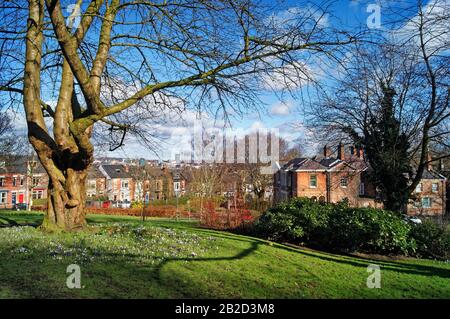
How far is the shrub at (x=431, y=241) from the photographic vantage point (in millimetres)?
11312

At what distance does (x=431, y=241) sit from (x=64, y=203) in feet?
35.1

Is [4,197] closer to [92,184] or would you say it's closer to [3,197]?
[3,197]

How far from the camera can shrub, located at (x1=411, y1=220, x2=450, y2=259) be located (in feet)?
37.1

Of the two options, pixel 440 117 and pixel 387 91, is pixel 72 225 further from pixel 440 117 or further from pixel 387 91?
pixel 387 91

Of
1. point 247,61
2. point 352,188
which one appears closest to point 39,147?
point 247,61

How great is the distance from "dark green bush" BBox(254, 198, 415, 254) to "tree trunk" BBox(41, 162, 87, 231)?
6032mm

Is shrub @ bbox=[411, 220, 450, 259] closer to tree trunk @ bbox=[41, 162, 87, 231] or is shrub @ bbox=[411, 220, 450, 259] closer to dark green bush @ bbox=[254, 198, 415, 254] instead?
dark green bush @ bbox=[254, 198, 415, 254]

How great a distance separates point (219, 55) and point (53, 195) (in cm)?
530

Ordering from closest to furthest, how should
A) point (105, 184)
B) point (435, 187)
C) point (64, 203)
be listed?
1. point (64, 203)
2. point (435, 187)
3. point (105, 184)

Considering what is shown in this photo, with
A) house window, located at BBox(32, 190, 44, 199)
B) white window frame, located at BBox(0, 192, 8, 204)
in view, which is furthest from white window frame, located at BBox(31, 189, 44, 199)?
white window frame, located at BBox(0, 192, 8, 204)

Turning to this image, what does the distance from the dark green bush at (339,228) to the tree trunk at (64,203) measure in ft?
19.8

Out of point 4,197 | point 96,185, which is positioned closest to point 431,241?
point 96,185

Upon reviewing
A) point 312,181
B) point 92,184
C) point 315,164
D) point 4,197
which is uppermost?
point 315,164

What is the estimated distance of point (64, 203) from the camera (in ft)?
30.2
